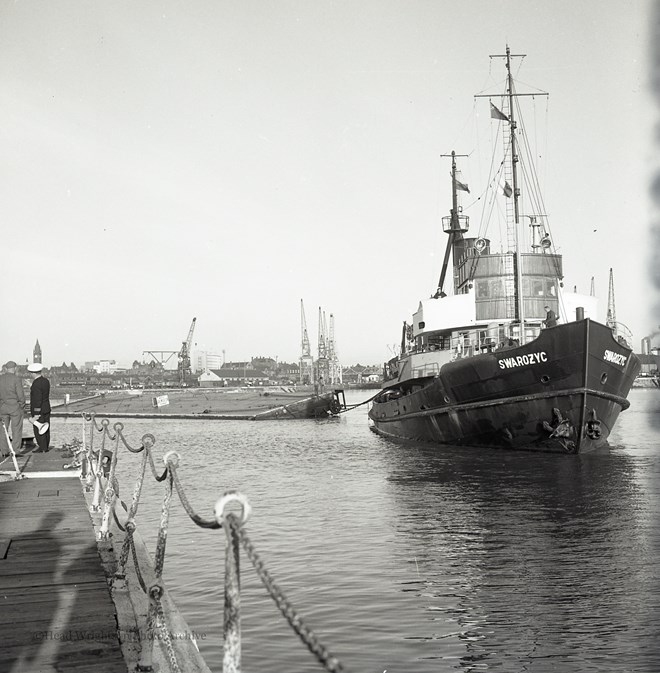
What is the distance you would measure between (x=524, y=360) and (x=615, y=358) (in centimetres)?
299

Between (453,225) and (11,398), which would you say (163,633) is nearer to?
(11,398)

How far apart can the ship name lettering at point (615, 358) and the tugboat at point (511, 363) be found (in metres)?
0.04

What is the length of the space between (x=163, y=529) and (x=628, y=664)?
4584 millimetres

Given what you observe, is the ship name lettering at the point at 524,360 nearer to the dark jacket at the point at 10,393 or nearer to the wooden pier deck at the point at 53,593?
the dark jacket at the point at 10,393

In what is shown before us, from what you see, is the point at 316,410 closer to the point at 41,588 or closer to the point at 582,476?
the point at 582,476

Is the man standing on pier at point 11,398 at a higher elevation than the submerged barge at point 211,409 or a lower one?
higher

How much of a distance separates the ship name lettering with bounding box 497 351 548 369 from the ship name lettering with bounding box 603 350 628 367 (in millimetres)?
1949

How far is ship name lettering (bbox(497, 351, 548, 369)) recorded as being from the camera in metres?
23.2

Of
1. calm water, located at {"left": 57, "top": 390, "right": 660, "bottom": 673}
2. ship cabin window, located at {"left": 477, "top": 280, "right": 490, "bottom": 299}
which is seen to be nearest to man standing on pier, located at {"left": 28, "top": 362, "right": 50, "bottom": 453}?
calm water, located at {"left": 57, "top": 390, "right": 660, "bottom": 673}

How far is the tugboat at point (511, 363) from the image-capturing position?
23031mm

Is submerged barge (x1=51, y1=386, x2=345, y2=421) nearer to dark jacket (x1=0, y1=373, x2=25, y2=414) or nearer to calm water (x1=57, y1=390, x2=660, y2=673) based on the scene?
calm water (x1=57, y1=390, x2=660, y2=673)

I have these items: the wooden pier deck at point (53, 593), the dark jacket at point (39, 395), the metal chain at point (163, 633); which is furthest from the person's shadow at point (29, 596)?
the dark jacket at point (39, 395)

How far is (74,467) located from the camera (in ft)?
51.7

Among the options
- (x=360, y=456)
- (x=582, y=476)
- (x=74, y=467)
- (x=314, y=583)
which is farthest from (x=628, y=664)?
(x=360, y=456)
